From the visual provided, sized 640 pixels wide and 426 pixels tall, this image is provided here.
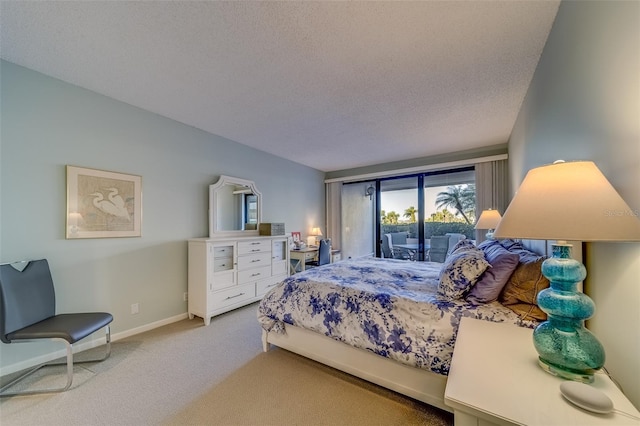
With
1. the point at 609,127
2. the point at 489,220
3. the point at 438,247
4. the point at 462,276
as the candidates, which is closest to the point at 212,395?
the point at 462,276

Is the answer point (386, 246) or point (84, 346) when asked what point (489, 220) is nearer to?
point (386, 246)

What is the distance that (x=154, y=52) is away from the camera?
1.89 m

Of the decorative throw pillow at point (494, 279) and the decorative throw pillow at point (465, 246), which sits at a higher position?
the decorative throw pillow at point (465, 246)

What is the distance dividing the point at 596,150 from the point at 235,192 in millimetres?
3750

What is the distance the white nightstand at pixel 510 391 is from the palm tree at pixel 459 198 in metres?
3.73

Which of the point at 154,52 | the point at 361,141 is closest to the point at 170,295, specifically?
the point at 154,52

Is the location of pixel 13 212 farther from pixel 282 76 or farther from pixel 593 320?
pixel 593 320

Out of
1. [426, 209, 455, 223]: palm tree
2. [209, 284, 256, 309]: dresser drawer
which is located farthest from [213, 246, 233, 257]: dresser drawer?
[426, 209, 455, 223]: palm tree

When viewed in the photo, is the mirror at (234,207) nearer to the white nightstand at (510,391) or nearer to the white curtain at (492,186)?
the white nightstand at (510,391)

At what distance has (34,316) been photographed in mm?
1958

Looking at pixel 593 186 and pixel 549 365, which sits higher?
pixel 593 186

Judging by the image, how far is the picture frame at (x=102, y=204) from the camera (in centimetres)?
233

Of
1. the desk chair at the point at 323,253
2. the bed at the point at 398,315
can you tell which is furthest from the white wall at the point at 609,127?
the desk chair at the point at 323,253

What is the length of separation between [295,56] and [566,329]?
2242 millimetres
